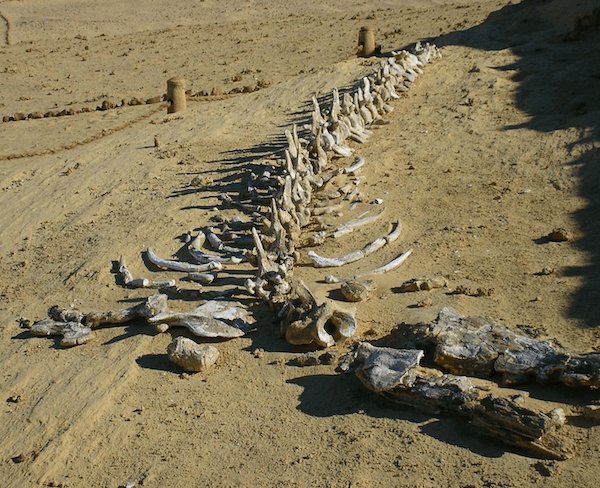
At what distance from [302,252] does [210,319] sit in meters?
1.63

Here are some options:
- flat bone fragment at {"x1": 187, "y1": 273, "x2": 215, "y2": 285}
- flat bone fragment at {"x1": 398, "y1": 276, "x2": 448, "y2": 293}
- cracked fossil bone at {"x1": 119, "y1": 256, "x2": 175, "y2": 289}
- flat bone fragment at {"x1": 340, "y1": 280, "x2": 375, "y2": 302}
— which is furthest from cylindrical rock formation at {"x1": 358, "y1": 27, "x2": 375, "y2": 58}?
flat bone fragment at {"x1": 340, "y1": 280, "x2": 375, "y2": 302}

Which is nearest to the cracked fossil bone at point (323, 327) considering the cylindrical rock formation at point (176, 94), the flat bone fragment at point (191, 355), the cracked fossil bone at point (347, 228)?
the flat bone fragment at point (191, 355)

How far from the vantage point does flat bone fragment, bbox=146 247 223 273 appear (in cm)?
760

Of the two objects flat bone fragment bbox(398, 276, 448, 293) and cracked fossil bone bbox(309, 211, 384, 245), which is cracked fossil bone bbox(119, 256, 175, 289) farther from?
flat bone fragment bbox(398, 276, 448, 293)

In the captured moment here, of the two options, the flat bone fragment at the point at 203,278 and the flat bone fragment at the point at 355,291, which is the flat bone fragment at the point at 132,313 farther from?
the flat bone fragment at the point at 355,291

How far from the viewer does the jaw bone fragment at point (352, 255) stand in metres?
7.65

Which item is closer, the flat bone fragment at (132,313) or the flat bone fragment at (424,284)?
the flat bone fragment at (132,313)

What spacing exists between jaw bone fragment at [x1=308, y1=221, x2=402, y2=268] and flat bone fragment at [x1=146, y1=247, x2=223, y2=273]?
856 millimetres

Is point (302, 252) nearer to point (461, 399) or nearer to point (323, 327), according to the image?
point (323, 327)

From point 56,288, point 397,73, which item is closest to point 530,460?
point 56,288

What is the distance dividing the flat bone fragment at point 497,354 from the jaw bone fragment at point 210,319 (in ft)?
4.40

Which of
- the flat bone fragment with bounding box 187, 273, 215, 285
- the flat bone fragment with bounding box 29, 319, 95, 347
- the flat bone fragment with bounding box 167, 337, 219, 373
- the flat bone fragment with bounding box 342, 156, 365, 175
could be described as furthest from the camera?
the flat bone fragment with bounding box 342, 156, 365, 175

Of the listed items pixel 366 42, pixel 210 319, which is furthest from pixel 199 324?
pixel 366 42

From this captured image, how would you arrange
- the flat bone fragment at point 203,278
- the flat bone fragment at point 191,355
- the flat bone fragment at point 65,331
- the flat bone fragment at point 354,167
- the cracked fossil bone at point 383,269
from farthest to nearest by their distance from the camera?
the flat bone fragment at point 354,167 → the flat bone fragment at point 203,278 → the cracked fossil bone at point 383,269 → the flat bone fragment at point 65,331 → the flat bone fragment at point 191,355
